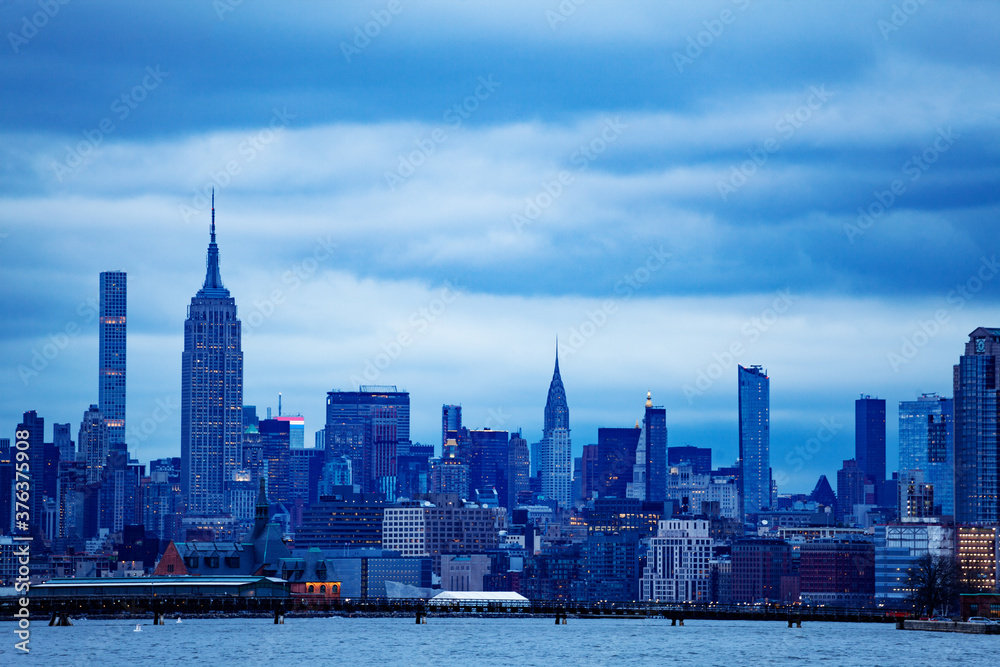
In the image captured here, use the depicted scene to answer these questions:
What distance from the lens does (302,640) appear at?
18012 cm

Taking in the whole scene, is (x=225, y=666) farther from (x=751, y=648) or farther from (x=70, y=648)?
(x=751, y=648)

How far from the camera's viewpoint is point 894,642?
187m

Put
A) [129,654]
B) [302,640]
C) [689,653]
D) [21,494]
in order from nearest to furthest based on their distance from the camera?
[21,494] → [129,654] → [689,653] → [302,640]

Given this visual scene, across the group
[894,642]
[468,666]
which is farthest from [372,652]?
[894,642]

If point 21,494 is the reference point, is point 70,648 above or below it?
below

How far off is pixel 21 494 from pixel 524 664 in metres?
52.6

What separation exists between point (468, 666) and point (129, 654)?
2782 cm

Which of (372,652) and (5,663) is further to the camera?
(372,652)

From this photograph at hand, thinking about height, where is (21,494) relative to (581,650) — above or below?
above

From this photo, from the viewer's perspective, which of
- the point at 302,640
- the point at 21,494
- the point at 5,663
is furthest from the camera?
the point at 302,640

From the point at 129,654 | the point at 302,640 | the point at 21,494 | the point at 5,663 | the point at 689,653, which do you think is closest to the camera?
the point at 21,494

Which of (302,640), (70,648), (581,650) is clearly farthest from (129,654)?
(581,650)

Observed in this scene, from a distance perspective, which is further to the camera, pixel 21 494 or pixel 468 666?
pixel 468 666

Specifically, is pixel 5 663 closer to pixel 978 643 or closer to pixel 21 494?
pixel 21 494
